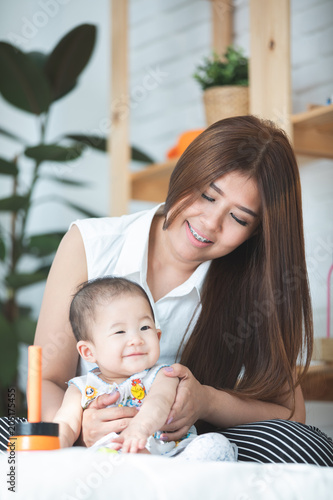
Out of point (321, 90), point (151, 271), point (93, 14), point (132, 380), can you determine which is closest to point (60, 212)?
point (93, 14)

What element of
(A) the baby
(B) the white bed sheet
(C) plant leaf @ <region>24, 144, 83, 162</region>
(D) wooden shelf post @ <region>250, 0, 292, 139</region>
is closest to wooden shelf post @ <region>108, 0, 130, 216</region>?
(C) plant leaf @ <region>24, 144, 83, 162</region>

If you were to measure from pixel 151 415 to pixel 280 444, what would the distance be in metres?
0.26

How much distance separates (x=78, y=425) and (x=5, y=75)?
6.59ft

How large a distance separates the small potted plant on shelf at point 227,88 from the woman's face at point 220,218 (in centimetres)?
102

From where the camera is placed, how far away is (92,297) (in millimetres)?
1235

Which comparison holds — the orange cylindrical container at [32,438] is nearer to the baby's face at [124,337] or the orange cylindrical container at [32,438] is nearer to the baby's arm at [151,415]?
the baby's arm at [151,415]

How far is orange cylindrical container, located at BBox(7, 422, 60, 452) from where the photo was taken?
87 cm

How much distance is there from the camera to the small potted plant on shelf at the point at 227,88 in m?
2.39

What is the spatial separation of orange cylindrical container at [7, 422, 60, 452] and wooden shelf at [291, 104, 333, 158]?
4.97 feet

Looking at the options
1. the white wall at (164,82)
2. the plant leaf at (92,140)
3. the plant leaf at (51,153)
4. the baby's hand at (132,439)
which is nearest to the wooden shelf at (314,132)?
the white wall at (164,82)

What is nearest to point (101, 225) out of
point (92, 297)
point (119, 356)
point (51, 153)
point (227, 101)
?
point (92, 297)

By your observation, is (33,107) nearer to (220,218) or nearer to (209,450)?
(220,218)

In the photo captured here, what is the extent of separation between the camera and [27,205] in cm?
287

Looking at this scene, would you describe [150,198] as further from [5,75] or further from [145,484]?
[145,484]
